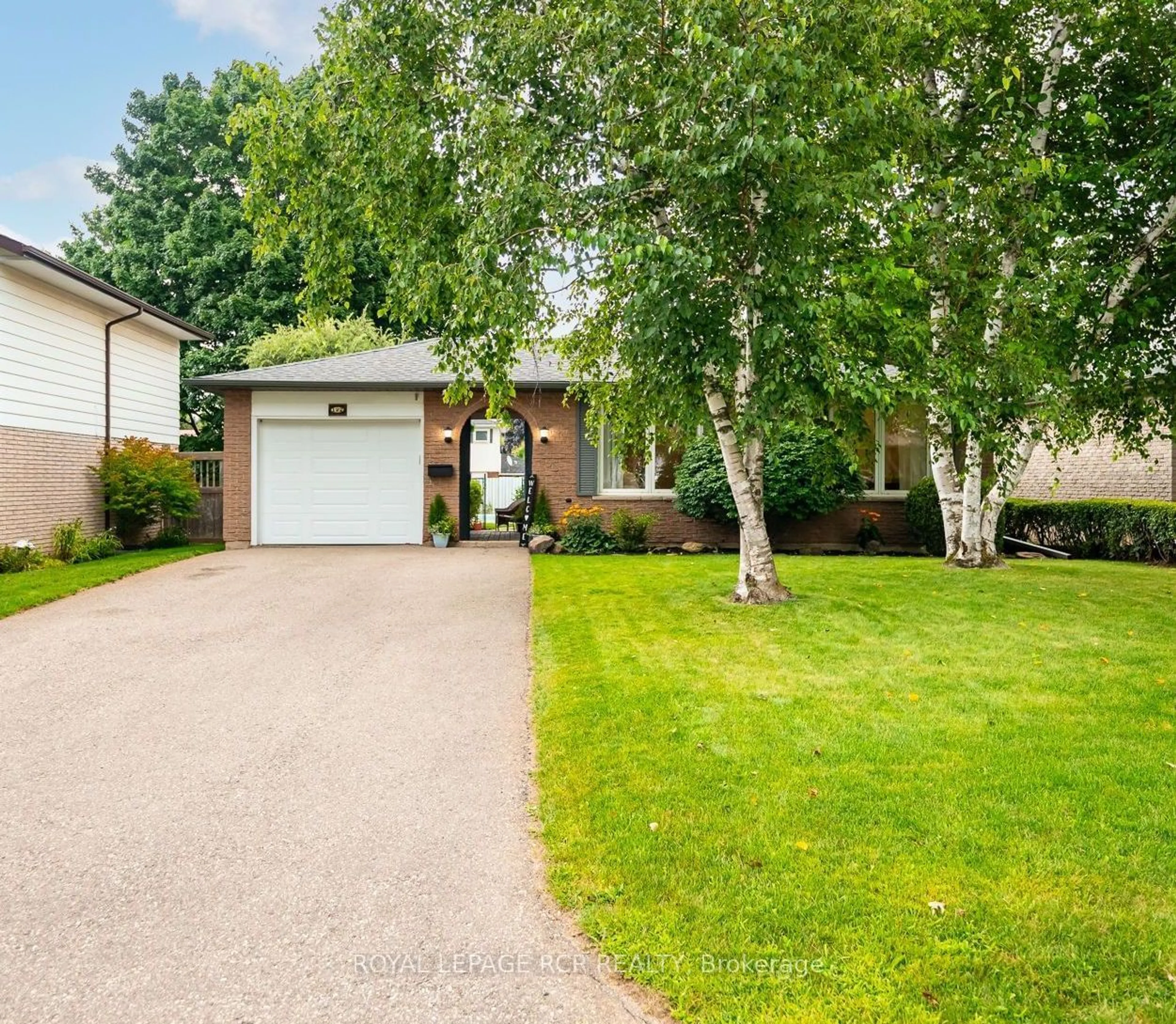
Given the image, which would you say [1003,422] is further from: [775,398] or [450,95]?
[450,95]

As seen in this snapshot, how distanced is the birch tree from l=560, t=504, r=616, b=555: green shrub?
5.83m

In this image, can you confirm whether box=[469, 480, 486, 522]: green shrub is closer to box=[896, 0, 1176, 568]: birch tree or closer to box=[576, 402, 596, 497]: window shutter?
box=[576, 402, 596, 497]: window shutter

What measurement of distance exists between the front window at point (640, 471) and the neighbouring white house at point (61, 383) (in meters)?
8.76

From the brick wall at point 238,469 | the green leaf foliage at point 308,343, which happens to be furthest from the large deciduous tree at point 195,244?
the brick wall at point 238,469

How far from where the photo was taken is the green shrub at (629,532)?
1345 centimetres

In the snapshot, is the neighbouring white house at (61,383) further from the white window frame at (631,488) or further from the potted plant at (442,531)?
the white window frame at (631,488)

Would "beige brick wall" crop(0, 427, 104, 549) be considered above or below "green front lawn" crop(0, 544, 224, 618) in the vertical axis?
above

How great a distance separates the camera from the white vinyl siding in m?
11.1

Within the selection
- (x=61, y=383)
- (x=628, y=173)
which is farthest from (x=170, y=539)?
(x=628, y=173)

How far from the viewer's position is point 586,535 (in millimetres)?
13336

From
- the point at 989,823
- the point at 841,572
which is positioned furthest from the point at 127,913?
the point at 841,572

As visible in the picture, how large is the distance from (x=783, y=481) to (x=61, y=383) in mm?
11800

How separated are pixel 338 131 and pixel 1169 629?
28.4 feet

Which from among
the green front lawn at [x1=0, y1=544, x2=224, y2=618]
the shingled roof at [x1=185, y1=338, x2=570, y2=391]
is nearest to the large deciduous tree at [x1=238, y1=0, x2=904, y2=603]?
the green front lawn at [x1=0, y1=544, x2=224, y2=618]
